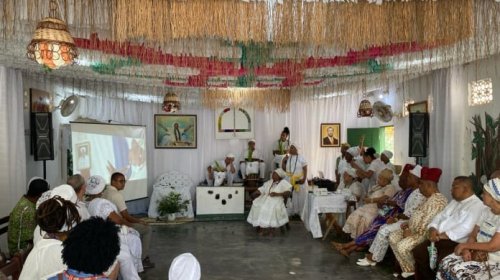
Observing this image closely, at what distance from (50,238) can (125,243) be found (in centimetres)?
157

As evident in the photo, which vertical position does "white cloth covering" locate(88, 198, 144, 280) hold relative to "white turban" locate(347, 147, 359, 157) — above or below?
below

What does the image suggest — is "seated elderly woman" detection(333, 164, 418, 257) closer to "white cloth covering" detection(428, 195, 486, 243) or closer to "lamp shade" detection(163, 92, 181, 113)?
"white cloth covering" detection(428, 195, 486, 243)

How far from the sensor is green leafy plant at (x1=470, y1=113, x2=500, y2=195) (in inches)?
208

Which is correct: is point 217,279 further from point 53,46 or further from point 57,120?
point 57,120

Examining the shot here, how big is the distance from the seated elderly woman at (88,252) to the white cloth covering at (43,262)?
0.46 metres

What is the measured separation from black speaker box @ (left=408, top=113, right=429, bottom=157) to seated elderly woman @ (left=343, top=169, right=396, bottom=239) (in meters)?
1.01

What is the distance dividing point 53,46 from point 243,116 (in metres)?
7.03

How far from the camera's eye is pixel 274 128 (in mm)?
9953

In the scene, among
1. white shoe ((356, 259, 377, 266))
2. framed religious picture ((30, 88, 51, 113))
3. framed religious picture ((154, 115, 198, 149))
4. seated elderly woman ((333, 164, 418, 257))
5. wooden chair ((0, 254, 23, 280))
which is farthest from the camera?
framed religious picture ((154, 115, 198, 149))

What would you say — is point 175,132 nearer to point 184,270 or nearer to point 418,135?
point 418,135

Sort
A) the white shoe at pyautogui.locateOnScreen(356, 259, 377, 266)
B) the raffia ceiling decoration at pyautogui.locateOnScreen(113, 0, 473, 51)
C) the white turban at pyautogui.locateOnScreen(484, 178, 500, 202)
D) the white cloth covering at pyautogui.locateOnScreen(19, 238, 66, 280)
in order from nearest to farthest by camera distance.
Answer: the white cloth covering at pyautogui.locateOnScreen(19, 238, 66, 280)
the raffia ceiling decoration at pyautogui.locateOnScreen(113, 0, 473, 51)
the white turban at pyautogui.locateOnScreen(484, 178, 500, 202)
the white shoe at pyautogui.locateOnScreen(356, 259, 377, 266)

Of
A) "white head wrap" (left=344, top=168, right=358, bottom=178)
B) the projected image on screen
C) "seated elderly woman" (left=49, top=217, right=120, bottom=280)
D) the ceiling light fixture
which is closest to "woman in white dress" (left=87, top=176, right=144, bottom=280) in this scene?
the ceiling light fixture

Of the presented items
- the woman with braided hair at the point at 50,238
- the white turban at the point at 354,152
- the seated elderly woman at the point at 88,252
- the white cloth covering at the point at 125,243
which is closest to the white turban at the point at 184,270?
the seated elderly woman at the point at 88,252

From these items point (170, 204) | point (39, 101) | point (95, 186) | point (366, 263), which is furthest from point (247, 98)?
point (95, 186)
